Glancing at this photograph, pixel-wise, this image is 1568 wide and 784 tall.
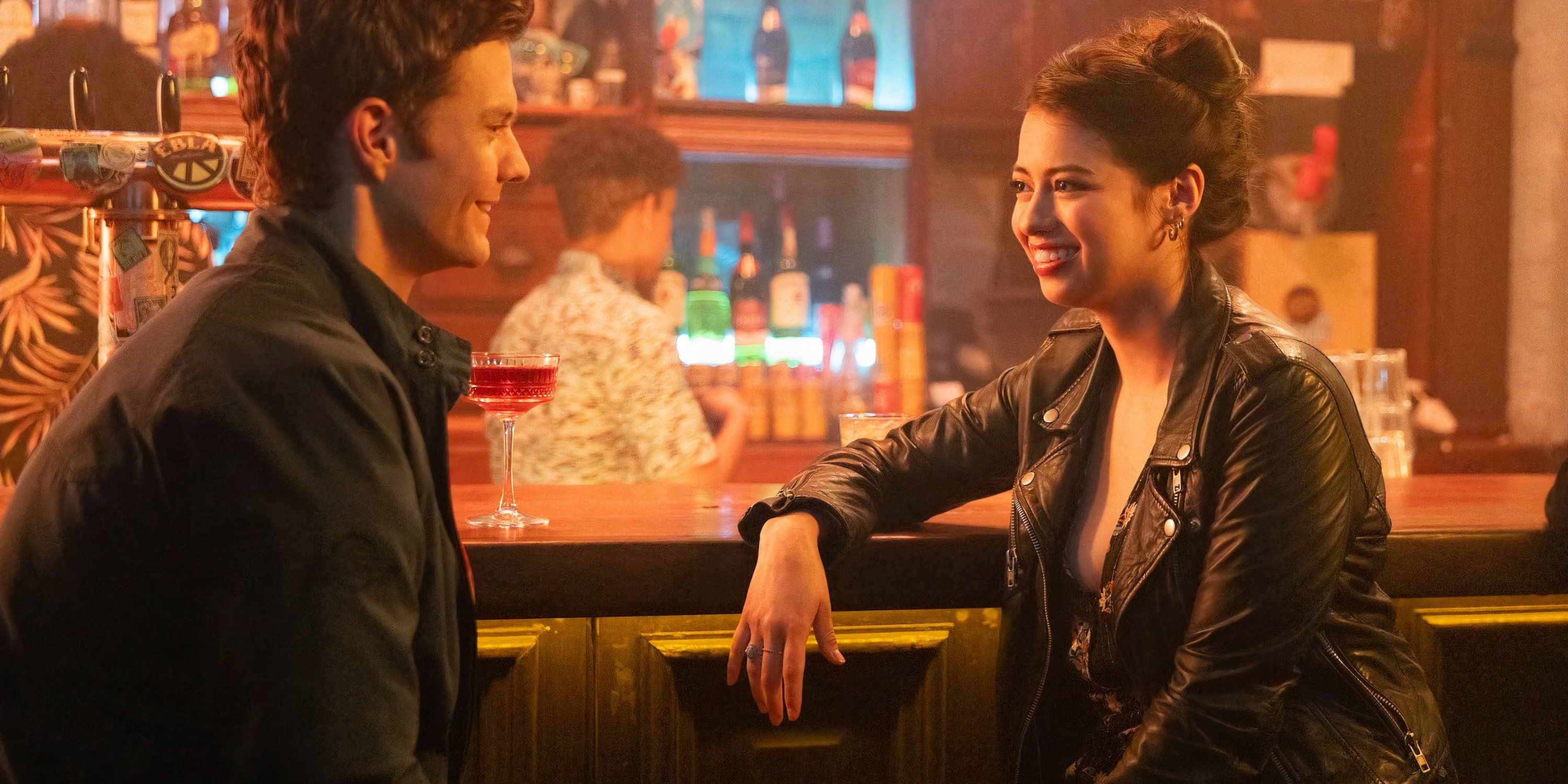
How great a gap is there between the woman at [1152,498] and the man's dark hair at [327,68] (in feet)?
1.91

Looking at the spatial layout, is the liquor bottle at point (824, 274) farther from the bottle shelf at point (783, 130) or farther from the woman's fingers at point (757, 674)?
the woman's fingers at point (757, 674)

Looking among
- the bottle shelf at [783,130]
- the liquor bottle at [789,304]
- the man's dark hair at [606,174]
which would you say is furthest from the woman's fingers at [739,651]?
the bottle shelf at [783,130]

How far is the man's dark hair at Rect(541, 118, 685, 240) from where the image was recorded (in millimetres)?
2812

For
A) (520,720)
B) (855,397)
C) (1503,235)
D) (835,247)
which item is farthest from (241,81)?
(1503,235)

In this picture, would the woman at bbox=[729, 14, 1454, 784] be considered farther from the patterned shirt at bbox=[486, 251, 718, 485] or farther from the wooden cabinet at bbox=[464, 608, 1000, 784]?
the patterned shirt at bbox=[486, 251, 718, 485]

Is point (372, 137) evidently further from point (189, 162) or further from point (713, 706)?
point (713, 706)

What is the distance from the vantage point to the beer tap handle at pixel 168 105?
4.47 ft

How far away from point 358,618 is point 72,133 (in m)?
0.96

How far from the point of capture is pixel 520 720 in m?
1.25

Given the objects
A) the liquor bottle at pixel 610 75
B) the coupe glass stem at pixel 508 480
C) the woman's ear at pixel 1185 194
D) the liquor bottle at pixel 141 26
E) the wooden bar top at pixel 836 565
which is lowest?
the wooden bar top at pixel 836 565

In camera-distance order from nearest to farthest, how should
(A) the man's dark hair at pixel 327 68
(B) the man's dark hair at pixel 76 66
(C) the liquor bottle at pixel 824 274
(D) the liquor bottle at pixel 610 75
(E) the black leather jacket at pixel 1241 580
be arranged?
(A) the man's dark hair at pixel 327 68 → (E) the black leather jacket at pixel 1241 580 → (B) the man's dark hair at pixel 76 66 → (D) the liquor bottle at pixel 610 75 → (C) the liquor bottle at pixel 824 274

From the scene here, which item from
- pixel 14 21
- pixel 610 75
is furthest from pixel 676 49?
pixel 14 21

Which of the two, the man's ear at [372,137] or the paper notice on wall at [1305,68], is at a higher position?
the paper notice on wall at [1305,68]

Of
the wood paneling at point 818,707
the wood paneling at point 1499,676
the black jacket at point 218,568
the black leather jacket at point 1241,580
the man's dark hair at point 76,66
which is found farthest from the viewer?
the man's dark hair at point 76,66
